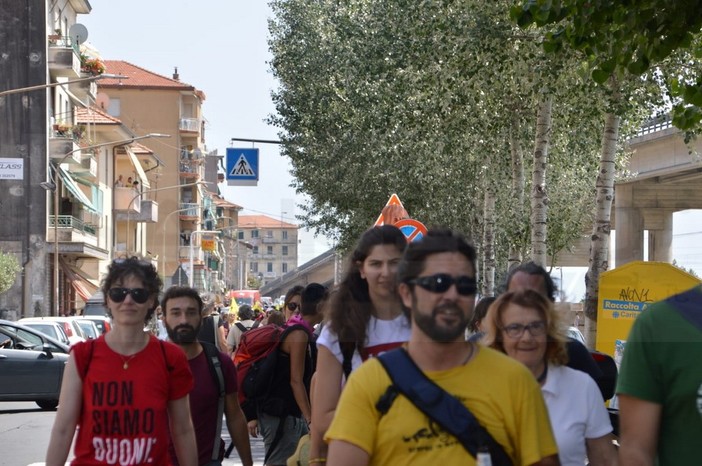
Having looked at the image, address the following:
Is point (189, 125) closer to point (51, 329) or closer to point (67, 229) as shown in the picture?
point (67, 229)

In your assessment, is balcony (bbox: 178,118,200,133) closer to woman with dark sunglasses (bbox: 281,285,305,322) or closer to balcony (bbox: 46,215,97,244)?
balcony (bbox: 46,215,97,244)

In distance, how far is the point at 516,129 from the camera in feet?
99.2

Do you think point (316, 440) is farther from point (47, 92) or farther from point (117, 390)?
point (47, 92)

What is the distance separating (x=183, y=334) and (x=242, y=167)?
101 ft

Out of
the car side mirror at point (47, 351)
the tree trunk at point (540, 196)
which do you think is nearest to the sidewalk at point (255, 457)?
the car side mirror at point (47, 351)

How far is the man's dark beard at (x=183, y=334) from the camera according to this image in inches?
299

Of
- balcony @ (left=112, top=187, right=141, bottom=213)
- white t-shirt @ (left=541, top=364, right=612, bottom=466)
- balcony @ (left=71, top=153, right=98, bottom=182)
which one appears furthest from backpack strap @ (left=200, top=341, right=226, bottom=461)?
balcony @ (left=112, top=187, right=141, bottom=213)

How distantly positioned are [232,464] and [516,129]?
1646 centimetres

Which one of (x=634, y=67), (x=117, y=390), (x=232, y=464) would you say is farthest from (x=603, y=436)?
(x=232, y=464)

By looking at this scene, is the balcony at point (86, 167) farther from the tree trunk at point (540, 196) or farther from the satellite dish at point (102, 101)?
the tree trunk at point (540, 196)

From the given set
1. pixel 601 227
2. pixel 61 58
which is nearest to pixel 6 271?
pixel 61 58

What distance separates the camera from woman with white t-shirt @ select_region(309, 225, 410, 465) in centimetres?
584

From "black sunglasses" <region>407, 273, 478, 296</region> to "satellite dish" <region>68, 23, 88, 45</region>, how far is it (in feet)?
181

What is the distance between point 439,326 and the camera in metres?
3.98
